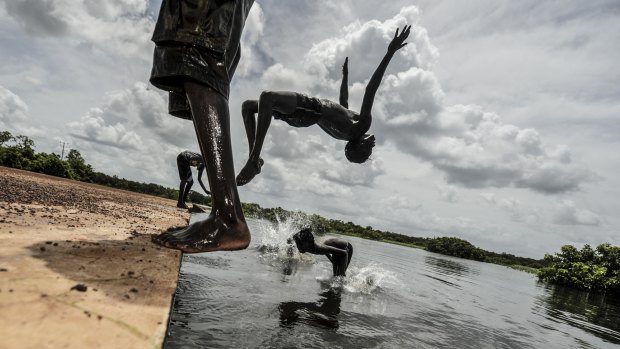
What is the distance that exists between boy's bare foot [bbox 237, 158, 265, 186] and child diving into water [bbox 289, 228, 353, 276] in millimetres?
2489

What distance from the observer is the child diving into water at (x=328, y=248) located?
16.8 ft

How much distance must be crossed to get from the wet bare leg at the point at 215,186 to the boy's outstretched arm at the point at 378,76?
2485 millimetres

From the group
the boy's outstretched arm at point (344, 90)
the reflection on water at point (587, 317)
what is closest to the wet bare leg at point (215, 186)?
the boy's outstretched arm at point (344, 90)

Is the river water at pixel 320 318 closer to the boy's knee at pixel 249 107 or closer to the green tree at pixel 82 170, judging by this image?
the boy's knee at pixel 249 107

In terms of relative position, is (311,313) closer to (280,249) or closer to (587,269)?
(280,249)

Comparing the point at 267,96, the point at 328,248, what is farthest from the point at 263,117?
the point at 328,248

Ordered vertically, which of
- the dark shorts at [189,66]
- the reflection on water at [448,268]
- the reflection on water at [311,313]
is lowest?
the reflection on water at [448,268]

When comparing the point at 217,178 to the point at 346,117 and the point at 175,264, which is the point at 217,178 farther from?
the point at 346,117

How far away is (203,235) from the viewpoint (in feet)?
4.62

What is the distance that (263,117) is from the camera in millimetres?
3189

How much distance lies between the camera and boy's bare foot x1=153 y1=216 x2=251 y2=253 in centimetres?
138

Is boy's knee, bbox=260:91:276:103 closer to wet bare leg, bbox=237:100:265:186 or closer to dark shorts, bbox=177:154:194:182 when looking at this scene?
wet bare leg, bbox=237:100:265:186

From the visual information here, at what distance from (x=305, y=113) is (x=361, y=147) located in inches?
37.1

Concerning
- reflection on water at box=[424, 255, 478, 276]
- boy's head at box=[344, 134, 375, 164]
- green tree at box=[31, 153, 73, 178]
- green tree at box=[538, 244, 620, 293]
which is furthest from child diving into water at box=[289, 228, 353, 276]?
green tree at box=[31, 153, 73, 178]
